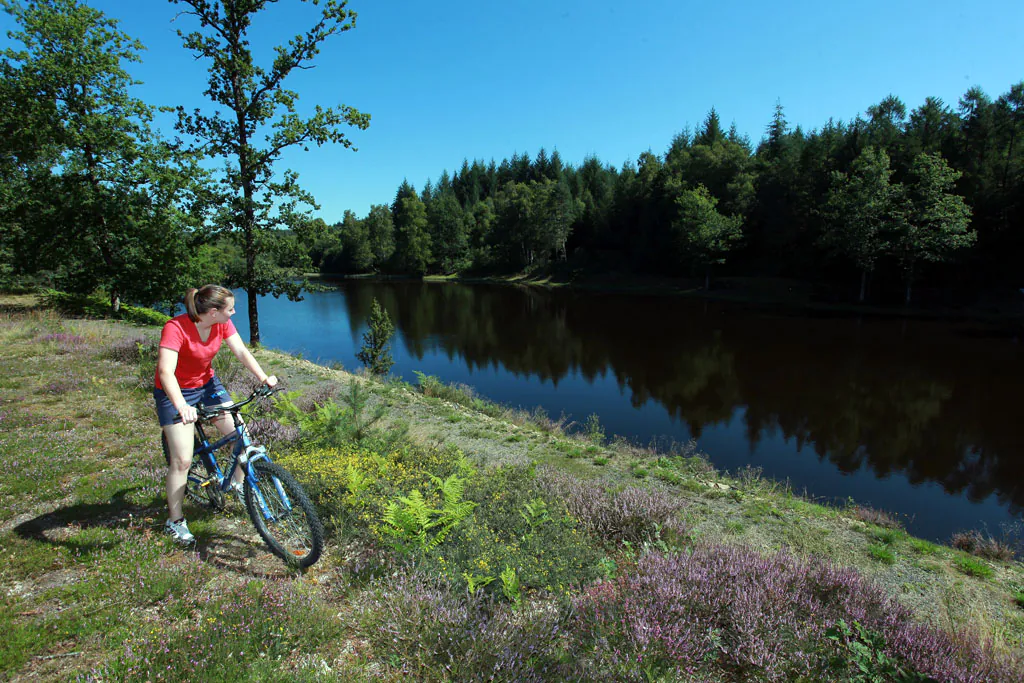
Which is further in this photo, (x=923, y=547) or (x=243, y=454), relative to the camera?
A: (x=923, y=547)

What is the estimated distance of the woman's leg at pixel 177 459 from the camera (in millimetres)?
3828

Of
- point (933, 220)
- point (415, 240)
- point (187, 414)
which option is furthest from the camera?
point (415, 240)

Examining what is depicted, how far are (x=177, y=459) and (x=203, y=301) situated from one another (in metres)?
1.27

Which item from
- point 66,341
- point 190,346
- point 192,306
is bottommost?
point 66,341

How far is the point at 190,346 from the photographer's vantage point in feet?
12.5

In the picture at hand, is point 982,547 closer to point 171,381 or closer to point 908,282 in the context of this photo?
point 171,381

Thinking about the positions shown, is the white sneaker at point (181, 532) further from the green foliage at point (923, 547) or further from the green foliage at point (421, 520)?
the green foliage at point (923, 547)

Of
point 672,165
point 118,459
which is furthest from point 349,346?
point 672,165

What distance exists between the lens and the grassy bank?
2.80 m

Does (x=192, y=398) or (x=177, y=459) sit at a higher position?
(x=192, y=398)

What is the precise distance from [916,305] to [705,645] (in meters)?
44.2

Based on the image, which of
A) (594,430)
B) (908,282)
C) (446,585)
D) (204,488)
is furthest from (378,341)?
(908,282)

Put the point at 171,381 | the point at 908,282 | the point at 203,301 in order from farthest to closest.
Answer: the point at 908,282 < the point at 203,301 < the point at 171,381

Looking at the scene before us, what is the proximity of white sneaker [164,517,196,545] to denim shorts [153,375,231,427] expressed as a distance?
0.85m
